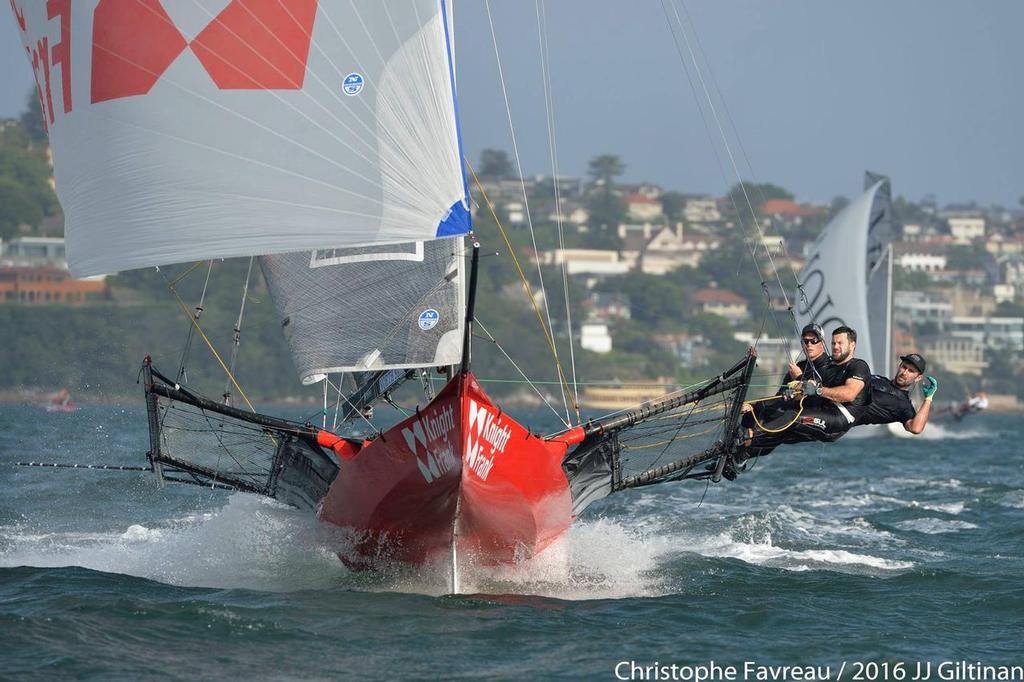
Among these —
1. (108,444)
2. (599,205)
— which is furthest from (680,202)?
(108,444)

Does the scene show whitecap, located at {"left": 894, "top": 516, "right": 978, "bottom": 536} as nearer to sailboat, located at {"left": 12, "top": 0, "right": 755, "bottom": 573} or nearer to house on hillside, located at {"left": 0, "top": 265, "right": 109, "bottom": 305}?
sailboat, located at {"left": 12, "top": 0, "right": 755, "bottom": 573}

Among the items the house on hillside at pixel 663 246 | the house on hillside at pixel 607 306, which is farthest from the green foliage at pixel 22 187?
the house on hillside at pixel 663 246

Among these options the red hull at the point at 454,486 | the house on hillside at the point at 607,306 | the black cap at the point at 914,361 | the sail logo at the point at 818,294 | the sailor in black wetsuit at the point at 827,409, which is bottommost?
the red hull at the point at 454,486

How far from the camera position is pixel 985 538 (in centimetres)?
1488

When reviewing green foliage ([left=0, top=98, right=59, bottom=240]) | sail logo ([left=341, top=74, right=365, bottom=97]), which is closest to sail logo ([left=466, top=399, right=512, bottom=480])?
sail logo ([left=341, top=74, right=365, bottom=97])

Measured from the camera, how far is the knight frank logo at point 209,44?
10073 mm

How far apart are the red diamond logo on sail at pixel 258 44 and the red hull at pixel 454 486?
218 centimetres

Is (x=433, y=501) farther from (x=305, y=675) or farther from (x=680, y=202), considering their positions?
(x=680, y=202)

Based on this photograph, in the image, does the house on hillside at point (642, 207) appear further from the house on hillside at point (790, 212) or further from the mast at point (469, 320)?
the mast at point (469, 320)

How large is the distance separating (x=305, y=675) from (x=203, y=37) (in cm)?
401

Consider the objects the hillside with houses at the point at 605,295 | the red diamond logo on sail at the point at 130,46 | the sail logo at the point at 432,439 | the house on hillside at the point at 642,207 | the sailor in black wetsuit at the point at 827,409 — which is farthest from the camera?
the house on hillside at the point at 642,207

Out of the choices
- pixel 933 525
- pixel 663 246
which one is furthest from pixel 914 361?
pixel 663 246

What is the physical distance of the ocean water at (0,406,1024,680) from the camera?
8906 millimetres

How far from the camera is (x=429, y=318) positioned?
10.8 meters
